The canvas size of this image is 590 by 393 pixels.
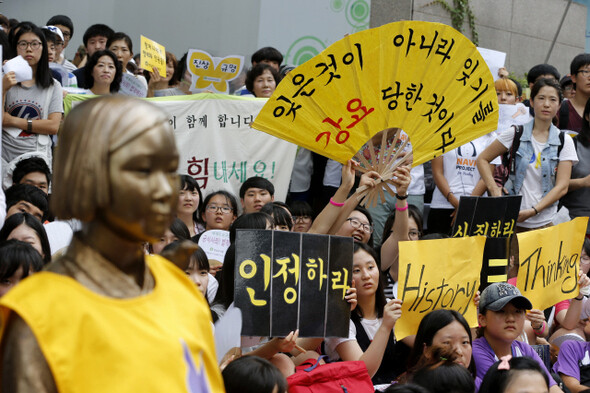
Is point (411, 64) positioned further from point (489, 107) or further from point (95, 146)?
point (95, 146)

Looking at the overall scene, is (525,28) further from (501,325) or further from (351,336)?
(351,336)

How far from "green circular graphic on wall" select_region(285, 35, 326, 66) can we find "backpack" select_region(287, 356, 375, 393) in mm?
6984

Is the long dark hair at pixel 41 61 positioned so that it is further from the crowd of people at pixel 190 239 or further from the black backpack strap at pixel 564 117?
the black backpack strap at pixel 564 117

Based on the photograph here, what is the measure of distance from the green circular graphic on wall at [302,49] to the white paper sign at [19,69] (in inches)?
196

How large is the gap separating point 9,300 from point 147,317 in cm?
26

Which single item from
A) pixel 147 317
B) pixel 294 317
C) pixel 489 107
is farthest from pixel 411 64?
pixel 147 317

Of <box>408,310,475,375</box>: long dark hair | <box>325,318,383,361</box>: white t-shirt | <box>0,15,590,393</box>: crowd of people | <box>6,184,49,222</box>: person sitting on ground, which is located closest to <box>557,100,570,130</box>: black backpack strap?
<box>0,15,590,393</box>: crowd of people

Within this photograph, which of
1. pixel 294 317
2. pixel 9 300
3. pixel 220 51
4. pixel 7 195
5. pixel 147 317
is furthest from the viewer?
pixel 220 51

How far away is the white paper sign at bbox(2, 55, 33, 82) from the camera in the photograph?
567 centimetres

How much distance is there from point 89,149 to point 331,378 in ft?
8.03

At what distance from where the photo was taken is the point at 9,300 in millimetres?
1398

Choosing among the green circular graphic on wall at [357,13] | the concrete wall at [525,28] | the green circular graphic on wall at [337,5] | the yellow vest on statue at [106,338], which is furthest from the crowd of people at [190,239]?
the concrete wall at [525,28]

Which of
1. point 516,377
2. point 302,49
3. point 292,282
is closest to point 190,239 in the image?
point 292,282

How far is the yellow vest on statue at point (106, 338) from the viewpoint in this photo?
140 centimetres
